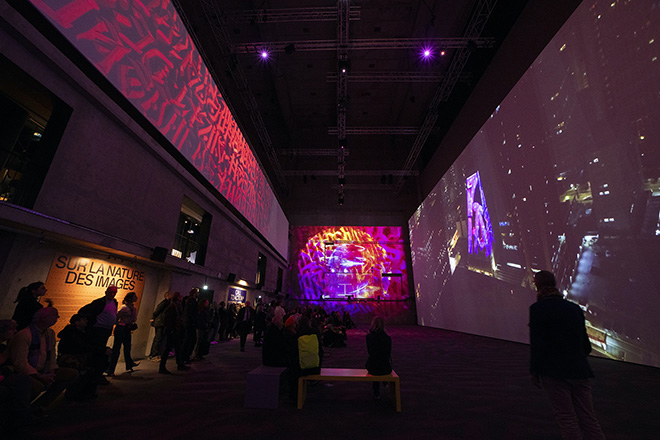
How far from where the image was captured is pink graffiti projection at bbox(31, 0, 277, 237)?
3811 mm

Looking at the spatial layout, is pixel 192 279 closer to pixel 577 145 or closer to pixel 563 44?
pixel 577 145

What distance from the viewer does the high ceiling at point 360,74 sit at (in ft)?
31.2

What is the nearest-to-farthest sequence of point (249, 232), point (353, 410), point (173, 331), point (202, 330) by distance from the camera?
point (353, 410)
point (173, 331)
point (202, 330)
point (249, 232)

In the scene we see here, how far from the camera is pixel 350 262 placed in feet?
66.2

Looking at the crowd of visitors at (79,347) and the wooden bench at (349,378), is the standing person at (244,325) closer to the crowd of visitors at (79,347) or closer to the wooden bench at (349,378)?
the crowd of visitors at (79,347)

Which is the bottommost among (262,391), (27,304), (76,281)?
(262,391)

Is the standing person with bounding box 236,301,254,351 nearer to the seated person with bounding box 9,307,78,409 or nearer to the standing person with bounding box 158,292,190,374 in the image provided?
the standing person with bounding box 158,292,190,374

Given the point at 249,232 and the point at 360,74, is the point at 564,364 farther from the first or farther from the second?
the point at 360,74

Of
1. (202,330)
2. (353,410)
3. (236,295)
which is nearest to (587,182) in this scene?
(353,410)

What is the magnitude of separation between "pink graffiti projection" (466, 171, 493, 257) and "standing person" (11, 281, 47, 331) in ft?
33.0

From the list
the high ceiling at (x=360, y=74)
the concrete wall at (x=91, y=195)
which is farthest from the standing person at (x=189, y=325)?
the high ceiling at (x=360, y=74)

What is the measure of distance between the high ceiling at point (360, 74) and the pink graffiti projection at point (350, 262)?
1394mm

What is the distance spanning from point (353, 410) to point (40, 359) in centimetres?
325

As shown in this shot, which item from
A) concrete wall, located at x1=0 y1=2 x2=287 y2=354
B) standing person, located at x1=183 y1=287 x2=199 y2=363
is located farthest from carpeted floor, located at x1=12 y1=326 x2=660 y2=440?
concrete wall, located at x1=0 y1=2 x2=287 y2=354
